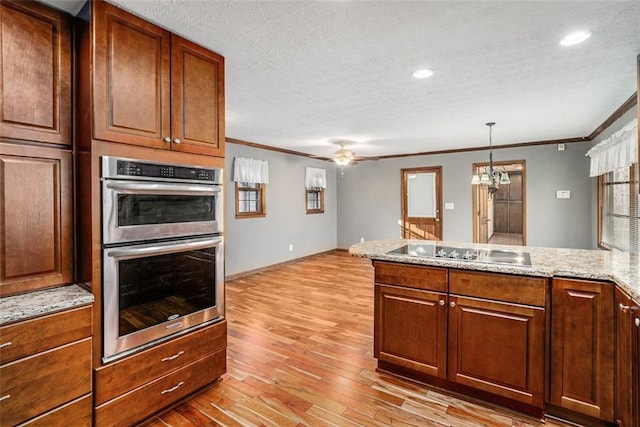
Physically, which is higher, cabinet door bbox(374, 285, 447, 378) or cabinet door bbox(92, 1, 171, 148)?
cabinet door bbox(92, 1, 171, 148)

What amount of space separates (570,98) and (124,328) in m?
4.41

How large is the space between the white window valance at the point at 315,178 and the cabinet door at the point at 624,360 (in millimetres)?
5867

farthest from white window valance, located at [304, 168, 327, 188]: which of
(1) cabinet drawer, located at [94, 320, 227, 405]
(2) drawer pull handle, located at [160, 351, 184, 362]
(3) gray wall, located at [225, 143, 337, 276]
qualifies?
(2) drawer pull handle, located at [160, 351, 184, 362]

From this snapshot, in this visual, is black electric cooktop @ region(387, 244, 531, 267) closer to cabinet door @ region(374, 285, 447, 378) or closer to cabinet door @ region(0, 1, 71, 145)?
cabinet door @ region(374, 285, 447, 378)

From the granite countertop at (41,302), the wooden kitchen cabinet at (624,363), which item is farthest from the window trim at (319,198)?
the wooden kitchen cabinet at (624,363)

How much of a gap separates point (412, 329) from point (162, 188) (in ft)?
6.49

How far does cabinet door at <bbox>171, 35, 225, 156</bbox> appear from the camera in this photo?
207 cm

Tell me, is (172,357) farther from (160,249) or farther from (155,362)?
(160,249)

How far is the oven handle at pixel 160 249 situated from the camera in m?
1.75

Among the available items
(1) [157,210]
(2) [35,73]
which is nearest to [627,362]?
(1) [157,210]

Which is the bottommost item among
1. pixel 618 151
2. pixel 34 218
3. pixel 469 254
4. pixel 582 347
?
pixel 582 347

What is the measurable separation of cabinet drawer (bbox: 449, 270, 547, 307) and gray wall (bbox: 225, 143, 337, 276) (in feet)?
12.1

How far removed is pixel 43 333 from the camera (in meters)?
1.51

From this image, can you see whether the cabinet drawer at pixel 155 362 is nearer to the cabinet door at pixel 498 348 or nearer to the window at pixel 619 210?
the cabinet door at pixel 498 348
